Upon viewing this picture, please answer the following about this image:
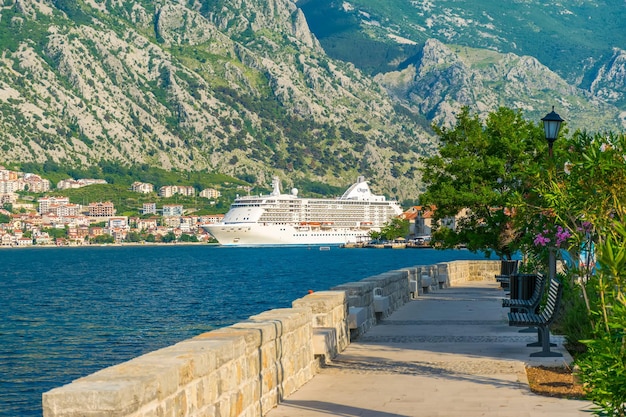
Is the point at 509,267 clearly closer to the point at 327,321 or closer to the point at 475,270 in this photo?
the point at 475,270

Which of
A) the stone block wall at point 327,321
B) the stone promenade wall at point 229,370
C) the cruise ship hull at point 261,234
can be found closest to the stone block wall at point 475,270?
the stone promenade wall at point 229,370

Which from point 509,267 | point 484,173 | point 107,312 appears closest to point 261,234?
point 107,312

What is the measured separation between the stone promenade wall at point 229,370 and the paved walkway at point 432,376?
0.94 feet

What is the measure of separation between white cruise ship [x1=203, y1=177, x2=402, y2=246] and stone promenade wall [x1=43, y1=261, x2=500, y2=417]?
15090 centimetres

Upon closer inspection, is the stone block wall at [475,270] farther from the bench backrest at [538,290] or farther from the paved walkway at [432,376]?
the bench backrest at [538,290]

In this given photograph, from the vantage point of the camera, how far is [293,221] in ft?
556

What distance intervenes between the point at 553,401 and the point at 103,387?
16.9ft

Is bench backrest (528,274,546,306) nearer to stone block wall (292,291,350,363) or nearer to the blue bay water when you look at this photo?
stone block wall (292,291,350,363)

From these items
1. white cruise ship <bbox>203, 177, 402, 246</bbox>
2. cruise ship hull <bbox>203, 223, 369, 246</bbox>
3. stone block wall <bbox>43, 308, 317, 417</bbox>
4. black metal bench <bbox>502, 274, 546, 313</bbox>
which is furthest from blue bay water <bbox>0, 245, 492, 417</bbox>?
white cruise ship <bbox>203, 177, 402, 246</bbox>

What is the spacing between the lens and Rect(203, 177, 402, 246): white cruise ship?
165 m

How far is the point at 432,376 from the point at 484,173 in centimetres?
2180

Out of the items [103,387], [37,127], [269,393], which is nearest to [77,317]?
[269,393]

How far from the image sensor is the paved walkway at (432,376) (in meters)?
8.52

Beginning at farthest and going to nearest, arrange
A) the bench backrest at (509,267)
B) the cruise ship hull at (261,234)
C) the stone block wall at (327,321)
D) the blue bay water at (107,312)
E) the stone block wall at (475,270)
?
the cruise ship hull at (261,234) < the stone block wall at (475,270) < the bench backrest at (509,267) < the blue bay water at (107,312) < the stone block wall at (327,321)
